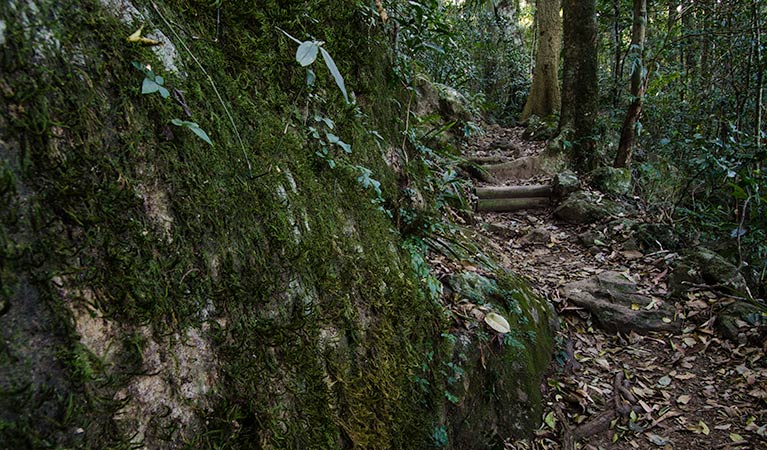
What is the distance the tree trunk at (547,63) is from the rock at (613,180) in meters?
4.63

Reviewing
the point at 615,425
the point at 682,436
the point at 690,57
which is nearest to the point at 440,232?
the point at 615,425

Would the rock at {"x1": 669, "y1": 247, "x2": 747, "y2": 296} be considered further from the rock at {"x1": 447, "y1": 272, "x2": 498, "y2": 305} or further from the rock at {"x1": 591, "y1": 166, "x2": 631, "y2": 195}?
the rock at {"x1": 447, "y1": 272, "x2": 498, "y2": 305}

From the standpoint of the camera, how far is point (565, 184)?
657 centimetres

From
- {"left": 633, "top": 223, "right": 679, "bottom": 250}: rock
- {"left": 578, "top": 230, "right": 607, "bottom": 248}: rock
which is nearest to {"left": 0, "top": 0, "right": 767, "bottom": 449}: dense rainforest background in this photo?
{"left": 633, "top": 223, "right": 679, "bottom": 250}: rock

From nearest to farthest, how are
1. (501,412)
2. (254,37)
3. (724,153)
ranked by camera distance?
(254,37)
(501,412)
(724,153)

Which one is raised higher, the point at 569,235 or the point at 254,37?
the point at 254,37

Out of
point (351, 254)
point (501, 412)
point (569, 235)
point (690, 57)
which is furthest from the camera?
point (690, 57)

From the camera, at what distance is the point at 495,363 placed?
268cm

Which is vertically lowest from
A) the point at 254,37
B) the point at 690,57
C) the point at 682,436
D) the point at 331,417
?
the point at 682,436

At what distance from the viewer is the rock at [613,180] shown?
645 cm

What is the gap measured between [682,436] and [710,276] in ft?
6.45

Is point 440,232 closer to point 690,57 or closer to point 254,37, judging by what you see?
point 254,37

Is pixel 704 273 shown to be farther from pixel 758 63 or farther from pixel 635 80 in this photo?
pixel 758 63

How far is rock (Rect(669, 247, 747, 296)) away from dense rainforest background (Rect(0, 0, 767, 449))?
2cm
